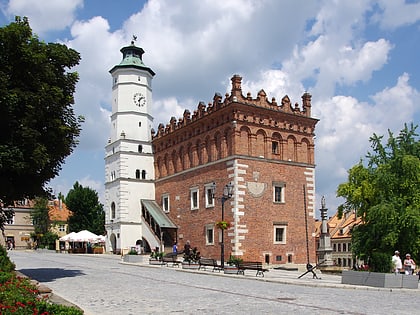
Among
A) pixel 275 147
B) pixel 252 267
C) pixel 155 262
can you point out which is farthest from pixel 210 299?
pixel 275 147

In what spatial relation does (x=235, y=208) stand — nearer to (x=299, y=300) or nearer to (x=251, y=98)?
(x=251, y=98)

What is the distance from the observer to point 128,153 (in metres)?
47.5

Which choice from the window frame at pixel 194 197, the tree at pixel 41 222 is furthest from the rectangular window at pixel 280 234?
the tree at pixel 41 222

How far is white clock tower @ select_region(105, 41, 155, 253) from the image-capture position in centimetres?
4694

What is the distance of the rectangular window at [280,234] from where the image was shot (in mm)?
37094

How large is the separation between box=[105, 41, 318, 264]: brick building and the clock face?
0.74ft

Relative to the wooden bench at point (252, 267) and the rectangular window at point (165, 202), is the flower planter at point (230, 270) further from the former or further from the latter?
the rectangular window at point (165, 202)

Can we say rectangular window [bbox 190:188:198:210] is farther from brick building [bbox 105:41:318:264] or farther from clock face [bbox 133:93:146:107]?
clock face [bbox 133:93:146:107]

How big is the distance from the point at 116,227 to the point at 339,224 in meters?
46.2

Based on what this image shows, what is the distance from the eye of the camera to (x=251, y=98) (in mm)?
37469

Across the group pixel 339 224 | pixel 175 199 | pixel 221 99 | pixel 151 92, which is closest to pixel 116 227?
pixel 175 199

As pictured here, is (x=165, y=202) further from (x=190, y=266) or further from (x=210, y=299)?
(x=210, y=299)

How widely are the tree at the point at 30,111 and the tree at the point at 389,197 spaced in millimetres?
15722

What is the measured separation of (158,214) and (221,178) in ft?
32.9
